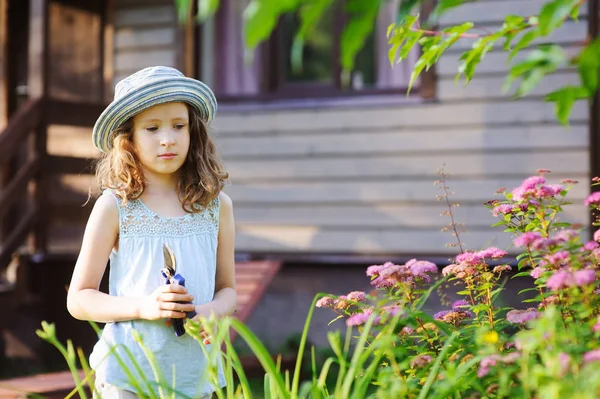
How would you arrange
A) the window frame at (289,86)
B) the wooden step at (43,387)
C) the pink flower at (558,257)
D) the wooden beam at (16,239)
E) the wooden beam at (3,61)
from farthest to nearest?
the wooden beam at (3,61)
the window frame at (289,86)
the wooden beam at (16,239)
the wooden step at (43,387)
the pink flower at (558,257)

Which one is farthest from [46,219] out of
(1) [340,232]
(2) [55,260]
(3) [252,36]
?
(3) [252,36]

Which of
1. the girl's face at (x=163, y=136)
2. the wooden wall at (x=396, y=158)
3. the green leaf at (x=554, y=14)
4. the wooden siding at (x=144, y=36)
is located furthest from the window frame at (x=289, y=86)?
the green leaf at (x=554, y=14)

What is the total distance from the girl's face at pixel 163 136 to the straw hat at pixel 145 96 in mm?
26

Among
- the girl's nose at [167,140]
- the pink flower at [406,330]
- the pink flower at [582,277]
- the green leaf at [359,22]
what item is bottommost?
the pink flower at [406,330]

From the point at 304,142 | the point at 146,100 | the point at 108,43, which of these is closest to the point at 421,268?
the point at 146,100

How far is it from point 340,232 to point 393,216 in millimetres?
441

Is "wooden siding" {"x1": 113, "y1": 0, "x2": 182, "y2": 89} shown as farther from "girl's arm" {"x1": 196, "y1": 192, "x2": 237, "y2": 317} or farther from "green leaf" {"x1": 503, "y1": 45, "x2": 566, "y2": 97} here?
"green leaf" {"x1": 503, "y1": 45, "x2": 566, "y2": 97}

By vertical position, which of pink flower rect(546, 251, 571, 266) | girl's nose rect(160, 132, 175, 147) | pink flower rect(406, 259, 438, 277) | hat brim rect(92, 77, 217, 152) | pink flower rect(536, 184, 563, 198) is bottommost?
pink flower rect(406, 259, 438, 277)

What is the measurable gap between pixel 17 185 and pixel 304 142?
2196 millimetres

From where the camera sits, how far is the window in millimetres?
6871

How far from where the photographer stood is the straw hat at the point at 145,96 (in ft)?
7.85

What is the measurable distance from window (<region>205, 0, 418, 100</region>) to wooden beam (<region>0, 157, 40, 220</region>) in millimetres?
1640

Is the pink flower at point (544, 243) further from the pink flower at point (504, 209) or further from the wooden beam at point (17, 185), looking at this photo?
the wooden beam at point (17, 185)

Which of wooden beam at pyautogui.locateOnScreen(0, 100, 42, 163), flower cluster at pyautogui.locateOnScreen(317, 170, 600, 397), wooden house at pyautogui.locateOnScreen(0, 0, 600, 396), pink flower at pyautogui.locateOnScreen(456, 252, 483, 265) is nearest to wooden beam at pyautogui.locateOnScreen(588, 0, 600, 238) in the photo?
wooden house at pyautogui.locateOnScreen(0, 0, 600, 396)
